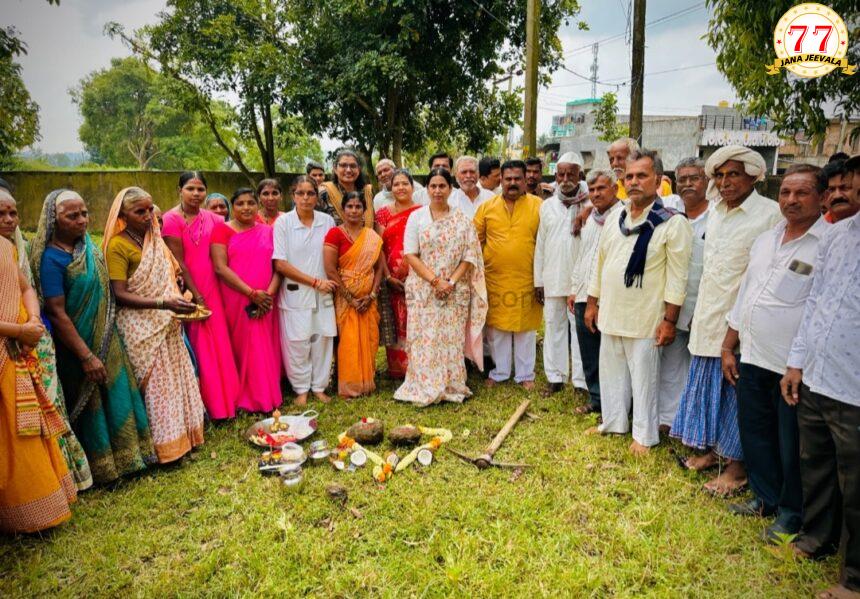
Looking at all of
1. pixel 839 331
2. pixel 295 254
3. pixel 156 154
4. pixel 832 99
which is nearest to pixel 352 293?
pixel 295 254

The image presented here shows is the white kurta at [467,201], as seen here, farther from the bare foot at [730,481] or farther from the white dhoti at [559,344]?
the bare foot at [730,481]

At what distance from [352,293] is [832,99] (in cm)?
464

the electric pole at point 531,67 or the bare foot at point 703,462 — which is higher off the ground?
the electric pole at point 531,67

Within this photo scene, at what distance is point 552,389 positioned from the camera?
203 inches

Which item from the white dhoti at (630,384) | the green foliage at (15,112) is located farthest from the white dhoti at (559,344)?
the green foliage at (15,112)

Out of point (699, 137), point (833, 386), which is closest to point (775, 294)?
point (833, 386)

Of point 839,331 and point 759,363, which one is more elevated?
point 839,331

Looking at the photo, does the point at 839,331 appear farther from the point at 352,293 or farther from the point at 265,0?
the point at 265,0

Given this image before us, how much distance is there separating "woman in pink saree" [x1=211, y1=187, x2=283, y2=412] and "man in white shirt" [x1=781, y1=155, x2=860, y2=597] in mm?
3835

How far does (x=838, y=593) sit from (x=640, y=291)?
1.96 metres

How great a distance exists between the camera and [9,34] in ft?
16.4

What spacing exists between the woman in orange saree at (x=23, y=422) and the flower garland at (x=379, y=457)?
1.72 metres

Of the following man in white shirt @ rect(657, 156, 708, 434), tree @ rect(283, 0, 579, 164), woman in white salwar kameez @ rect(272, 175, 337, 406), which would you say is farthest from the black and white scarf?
tree @ rect(283, 0, 579, 164)

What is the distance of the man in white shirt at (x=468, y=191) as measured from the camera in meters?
5.40
